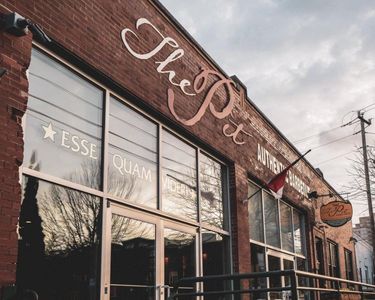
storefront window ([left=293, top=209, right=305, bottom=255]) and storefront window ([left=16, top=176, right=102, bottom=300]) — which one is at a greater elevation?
storefront window ([left=293, top=209, right=305, bottom=255])

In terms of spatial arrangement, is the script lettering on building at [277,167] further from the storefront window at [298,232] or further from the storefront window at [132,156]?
the storefront window at [132,156]

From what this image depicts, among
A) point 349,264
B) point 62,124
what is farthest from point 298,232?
point 62,124

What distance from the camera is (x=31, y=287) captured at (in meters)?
5.04

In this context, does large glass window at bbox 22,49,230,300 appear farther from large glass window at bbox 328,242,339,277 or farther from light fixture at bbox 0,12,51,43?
large glass window at bbox 328,242,339,277

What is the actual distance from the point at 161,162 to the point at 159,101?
3.11 feet

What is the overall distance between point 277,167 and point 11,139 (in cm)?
925

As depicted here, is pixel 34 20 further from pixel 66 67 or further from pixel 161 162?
pixel 161 162

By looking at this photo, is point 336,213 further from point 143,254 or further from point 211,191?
point 143,254

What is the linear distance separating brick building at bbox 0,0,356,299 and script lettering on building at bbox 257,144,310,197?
782mm

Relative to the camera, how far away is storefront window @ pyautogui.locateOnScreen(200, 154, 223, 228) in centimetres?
920

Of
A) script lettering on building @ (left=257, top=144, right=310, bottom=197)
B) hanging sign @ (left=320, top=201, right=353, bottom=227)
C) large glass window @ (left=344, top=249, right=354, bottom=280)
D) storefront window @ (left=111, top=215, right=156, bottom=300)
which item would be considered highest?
script lettering on building @ (left=257, top=144, right=310, bottom=197)

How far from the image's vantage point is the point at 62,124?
5914 millimetres

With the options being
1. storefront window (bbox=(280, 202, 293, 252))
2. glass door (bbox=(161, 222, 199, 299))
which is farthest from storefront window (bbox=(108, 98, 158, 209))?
storefront window (bbox=(280, 202, 293, 252))

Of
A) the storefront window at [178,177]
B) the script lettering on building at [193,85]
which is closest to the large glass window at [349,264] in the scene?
the script lettering on building at [193,85]
